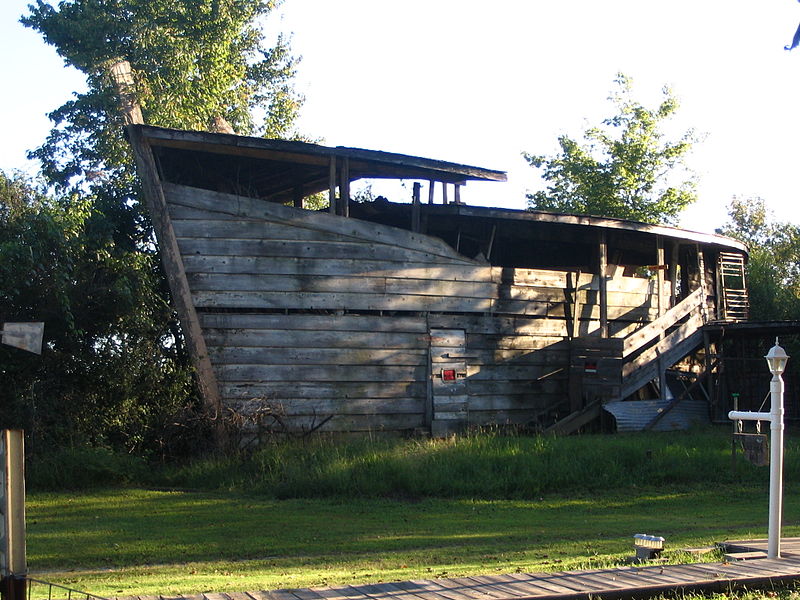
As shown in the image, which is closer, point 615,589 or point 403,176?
point 615,589

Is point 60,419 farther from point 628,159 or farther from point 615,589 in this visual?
point 628,159

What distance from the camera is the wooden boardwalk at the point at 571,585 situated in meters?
7.37

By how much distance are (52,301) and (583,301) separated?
11.4 metres

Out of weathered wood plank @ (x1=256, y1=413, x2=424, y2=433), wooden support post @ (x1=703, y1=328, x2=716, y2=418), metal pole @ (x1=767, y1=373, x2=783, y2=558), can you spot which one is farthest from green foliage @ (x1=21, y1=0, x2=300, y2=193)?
metal pole @ (x1=767, y1=373, x2=783, y2=558)

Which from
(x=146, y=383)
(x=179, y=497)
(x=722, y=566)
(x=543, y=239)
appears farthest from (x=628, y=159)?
(x=722, y=566)

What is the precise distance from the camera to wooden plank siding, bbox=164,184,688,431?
17.9 m

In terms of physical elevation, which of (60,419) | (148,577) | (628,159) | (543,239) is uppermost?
(628,159)

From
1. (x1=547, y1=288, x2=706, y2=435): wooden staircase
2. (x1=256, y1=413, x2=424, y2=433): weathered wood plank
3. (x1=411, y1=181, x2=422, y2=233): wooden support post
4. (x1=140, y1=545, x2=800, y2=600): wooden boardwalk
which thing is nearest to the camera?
(x1=140, y1=545, x2=800, y2=600): wooden boardwalk

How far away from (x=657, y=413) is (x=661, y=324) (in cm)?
220

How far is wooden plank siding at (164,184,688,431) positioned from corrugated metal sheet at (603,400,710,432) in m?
2.40

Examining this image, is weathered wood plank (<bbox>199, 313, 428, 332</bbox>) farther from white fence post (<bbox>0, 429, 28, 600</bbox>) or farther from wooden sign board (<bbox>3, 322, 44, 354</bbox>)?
white fence post (<bbox>0, 429, 28, 600</bbox>)

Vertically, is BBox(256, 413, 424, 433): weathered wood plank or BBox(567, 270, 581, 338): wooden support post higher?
BBox(567, 270, 581, 338): wooden support post

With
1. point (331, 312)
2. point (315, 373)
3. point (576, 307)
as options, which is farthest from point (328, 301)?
point (576, 307)

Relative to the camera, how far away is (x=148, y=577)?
9742mm
